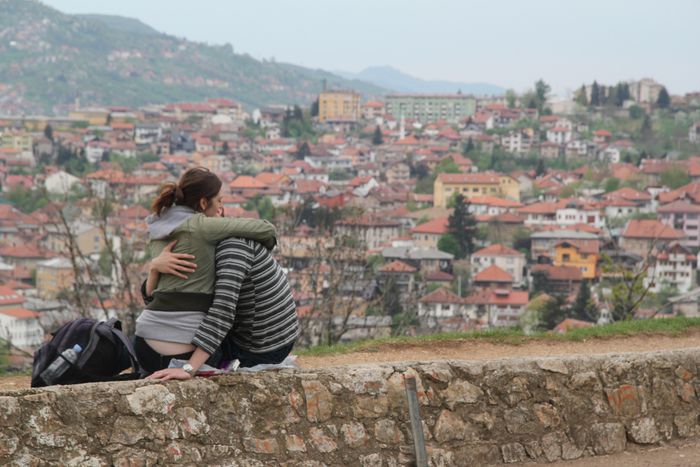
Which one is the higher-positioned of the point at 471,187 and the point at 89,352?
the point at 89,352

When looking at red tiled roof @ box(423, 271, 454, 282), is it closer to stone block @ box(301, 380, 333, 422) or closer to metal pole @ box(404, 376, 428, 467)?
metal pole @ box(404, 376, 428, 467)

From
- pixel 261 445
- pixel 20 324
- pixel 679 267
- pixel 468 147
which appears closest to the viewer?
pixel 261 445

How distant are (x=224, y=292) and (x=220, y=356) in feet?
0.94

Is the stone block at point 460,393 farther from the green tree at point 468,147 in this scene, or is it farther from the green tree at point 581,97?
the green tree at point 581,97

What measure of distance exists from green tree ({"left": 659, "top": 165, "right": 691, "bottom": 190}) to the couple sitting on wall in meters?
83.6

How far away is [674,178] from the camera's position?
282 feet

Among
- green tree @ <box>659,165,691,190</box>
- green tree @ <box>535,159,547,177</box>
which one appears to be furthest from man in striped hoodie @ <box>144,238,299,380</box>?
green tree @ <box>535,159,547,177</box>

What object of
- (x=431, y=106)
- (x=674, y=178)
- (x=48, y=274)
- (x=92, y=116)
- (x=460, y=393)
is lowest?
(x=48, y=274)

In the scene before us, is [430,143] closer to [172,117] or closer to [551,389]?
[172,117]

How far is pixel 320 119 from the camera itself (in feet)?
461

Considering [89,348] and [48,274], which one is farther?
[48,274]

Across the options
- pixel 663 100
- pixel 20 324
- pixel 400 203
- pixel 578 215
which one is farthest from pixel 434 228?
pixel 663 100

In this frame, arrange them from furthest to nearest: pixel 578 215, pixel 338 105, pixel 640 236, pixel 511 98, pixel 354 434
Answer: pixel 338 105
pixel 511 98
pixel 578 215
pixel 640 236
pixel 354 434

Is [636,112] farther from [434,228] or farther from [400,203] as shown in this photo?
[434,228]
